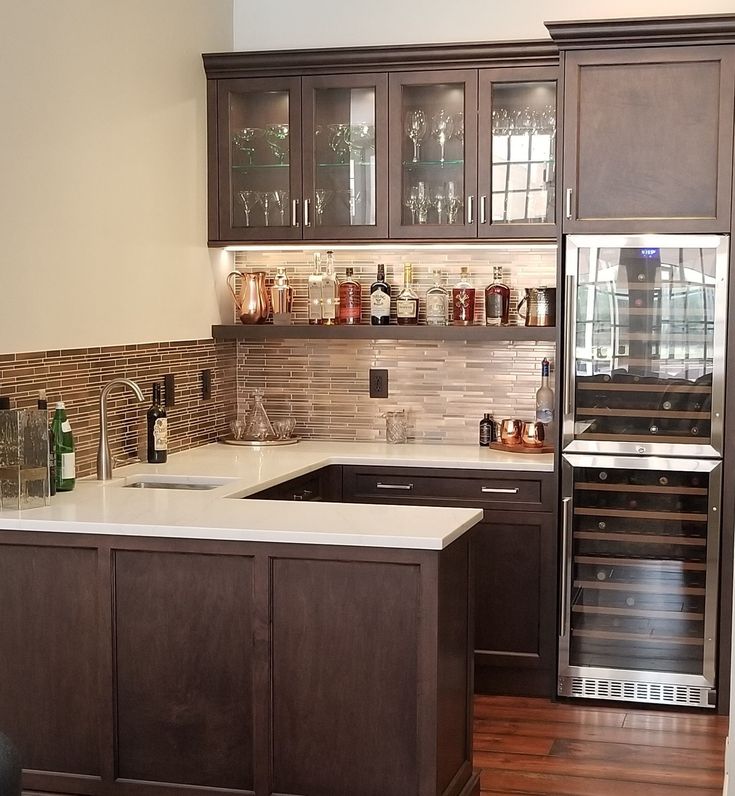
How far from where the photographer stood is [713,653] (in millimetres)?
4422

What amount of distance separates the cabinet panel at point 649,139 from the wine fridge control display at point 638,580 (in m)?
0.92

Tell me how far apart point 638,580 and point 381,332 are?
4.68ft

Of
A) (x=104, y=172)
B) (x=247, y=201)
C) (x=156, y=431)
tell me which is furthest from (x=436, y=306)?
(x=104, y=172)

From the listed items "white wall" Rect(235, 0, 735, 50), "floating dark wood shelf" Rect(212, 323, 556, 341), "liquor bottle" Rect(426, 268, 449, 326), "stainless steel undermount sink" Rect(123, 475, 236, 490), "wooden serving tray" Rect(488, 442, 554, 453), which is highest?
"white wall" Rect(235, 0, 735, 50)

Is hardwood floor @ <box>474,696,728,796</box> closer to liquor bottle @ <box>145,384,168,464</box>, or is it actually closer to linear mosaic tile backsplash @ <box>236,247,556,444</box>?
linear mosaic tile backsplash @ <box>236,247,556,444</box>

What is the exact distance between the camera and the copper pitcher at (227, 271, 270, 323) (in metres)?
5.09

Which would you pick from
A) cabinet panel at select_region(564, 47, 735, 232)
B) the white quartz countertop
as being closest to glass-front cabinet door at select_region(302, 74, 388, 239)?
cabinet panel at select_region(564, 47, 735, 232)

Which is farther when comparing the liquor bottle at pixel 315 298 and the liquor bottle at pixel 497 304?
the liquor bottle at pixel 315 298

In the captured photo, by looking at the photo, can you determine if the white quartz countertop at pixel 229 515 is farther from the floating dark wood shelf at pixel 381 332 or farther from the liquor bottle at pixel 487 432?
the liquor bottle at pixel 487 432

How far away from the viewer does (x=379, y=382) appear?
5188 mm

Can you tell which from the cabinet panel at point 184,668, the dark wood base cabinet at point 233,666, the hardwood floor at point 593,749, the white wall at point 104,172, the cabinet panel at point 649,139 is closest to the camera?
the dark wood base cabinet at point 233,666

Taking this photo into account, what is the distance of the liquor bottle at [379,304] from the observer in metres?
4.95

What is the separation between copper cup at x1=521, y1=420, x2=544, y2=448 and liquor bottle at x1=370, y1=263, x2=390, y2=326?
74 cm

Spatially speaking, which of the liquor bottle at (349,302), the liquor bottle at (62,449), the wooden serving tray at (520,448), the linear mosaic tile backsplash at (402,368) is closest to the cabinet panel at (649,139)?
the linear mosaic tile backsplash at (402,368)
